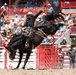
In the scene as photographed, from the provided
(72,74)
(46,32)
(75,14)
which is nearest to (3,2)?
(75,14)

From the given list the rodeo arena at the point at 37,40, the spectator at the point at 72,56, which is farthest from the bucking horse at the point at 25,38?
the spectator at the point at 72,56

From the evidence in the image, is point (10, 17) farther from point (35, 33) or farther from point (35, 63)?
point (35, 33)

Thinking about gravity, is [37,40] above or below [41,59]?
above

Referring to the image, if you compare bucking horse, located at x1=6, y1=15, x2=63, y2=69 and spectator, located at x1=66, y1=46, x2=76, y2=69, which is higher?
bucking horse, located at x1=6, y1=15, x2=63, y2=69

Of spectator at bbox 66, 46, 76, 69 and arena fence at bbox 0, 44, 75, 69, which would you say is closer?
spectator at bbox 66, 46, 76, 69

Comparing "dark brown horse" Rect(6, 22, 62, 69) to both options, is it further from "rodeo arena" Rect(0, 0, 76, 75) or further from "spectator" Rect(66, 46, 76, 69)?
"spectator" Rect(66, 46, 76, 69)

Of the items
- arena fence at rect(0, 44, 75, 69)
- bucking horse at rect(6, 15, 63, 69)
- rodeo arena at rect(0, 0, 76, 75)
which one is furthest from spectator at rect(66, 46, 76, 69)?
bucking horse at rect(6, 15, 63, 69)

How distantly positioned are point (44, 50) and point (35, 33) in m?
4.03

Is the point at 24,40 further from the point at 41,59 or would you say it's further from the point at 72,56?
the point at 72,56

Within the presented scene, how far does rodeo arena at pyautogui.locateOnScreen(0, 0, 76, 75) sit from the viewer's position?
47.9ft

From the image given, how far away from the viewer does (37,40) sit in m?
15.0

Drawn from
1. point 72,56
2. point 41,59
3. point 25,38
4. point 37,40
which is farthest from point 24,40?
point 72,56

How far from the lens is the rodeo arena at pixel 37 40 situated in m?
14.6

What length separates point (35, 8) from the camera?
26.5 metres
